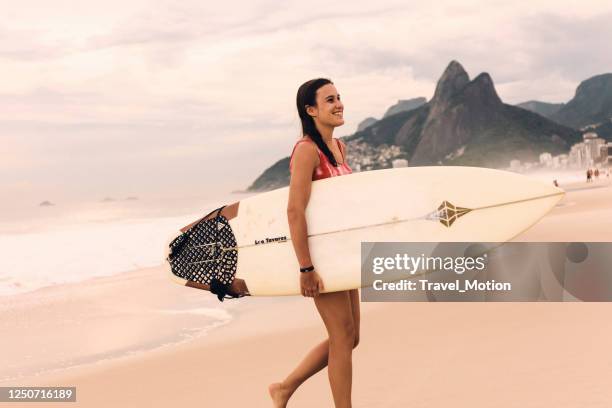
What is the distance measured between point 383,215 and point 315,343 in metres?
1.94

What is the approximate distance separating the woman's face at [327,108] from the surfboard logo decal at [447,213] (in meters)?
0.93

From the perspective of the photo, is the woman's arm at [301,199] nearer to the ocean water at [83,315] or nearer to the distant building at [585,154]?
the ocean water at [83,315]

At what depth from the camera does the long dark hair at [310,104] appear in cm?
304

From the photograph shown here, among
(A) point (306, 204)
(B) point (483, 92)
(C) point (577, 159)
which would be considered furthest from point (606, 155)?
(A) point (306, 204)

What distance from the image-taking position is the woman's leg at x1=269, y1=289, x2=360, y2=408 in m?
3.26

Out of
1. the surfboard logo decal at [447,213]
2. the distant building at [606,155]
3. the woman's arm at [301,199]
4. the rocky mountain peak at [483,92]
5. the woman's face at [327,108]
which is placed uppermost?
the rocky mountain peak at [483,92]

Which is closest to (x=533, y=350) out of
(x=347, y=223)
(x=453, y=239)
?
(x=453, y=239)

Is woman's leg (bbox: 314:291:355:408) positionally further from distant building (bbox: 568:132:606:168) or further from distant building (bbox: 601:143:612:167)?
distant building (bbox: 601:143:612:167)

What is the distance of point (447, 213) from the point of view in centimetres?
366

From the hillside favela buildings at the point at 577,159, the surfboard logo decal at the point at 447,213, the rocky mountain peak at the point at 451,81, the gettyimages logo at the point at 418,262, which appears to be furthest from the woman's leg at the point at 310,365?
the rocky mountain peak at the point at 451,81

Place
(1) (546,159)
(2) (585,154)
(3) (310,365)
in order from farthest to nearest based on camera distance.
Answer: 1. (2) (585,154)
2. (1) (546,159)
3. (3) (310,365)

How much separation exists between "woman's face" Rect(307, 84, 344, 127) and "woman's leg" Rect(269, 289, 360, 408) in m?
0.86

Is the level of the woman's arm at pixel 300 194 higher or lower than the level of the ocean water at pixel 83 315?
higher

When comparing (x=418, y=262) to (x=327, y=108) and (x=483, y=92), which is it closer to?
(x=327, y=108)
